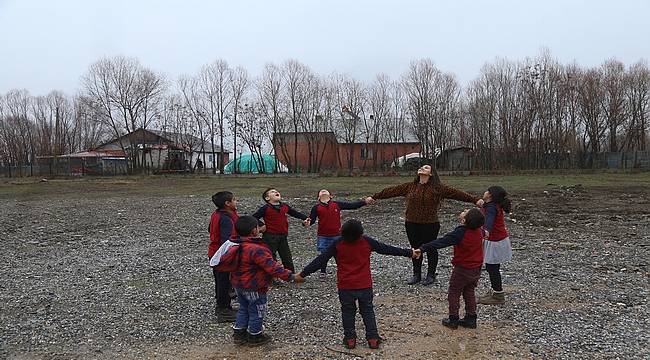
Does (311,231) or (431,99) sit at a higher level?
(431,99)

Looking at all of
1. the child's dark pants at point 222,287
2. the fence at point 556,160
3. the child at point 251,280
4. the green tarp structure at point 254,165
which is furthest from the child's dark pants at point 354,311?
the green tarp structure at point 254,165

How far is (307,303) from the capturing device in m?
7.36

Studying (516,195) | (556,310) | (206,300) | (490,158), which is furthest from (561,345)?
(490,158)

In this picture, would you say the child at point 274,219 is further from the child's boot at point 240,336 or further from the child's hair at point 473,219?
the child's hair at point 473,219

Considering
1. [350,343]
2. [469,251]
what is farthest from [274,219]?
[469,251]

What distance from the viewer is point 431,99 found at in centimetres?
5891

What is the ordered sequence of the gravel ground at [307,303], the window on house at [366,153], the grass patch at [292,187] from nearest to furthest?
the gravel ground at [307,303] < the grass patch at [292,187] < the window on house at [366,153]

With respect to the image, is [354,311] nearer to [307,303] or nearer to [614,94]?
[307,303]

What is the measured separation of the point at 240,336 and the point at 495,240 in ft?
11.9

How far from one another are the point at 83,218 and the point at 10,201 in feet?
34.4

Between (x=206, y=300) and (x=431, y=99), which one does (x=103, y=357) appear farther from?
(x=431, y=99)

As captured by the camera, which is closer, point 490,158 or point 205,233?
point 205,233

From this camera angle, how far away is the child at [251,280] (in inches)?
224

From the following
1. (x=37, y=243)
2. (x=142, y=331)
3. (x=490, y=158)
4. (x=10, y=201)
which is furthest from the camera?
(x=490, y=158)
